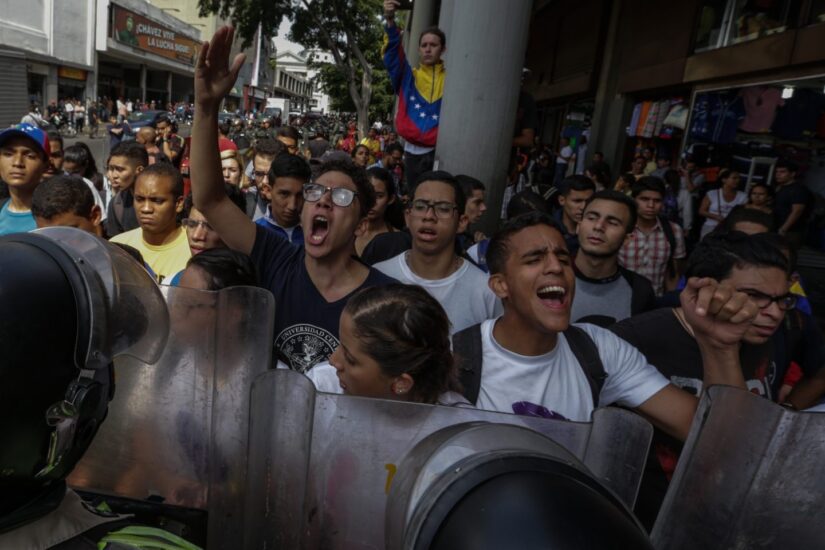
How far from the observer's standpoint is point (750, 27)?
8688 mm

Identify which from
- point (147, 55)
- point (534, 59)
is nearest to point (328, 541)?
point (534, 59)

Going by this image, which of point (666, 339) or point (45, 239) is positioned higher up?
point (45, 239)

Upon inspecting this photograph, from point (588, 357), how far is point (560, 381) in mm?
126

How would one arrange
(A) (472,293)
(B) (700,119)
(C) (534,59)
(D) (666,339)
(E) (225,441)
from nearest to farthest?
1. (E) (225,441)
2. (D) (666,339)
3. (A) (472,293)
4. (B) (700,119)
5. (C) (534,59)

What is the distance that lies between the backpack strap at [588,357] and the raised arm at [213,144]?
4.37 feet

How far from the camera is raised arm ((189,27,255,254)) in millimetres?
2176

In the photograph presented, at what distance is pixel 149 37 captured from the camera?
41.1 m

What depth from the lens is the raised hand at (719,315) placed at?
1.76 m

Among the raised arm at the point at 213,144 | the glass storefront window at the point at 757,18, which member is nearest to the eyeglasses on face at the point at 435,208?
the raised arm at the point at 213,144

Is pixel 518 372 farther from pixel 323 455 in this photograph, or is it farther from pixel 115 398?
pixel 115 398

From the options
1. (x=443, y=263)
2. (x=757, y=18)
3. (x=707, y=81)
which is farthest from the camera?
(x=707, y=81)

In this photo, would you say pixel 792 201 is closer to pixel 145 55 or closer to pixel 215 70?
pixel 215 70

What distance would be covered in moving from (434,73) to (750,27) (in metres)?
5.73

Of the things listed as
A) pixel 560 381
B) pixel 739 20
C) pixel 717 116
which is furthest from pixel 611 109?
pixel 560 381
